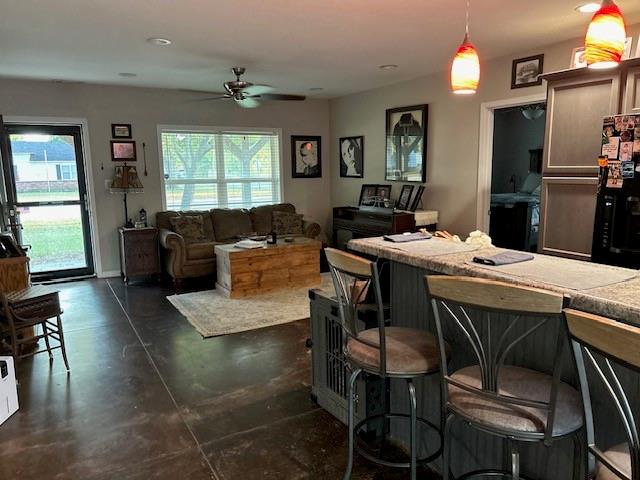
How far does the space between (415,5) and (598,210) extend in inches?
72.1

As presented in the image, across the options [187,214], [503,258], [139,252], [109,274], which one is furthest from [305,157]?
[503,258]

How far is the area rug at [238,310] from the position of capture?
4.20 meters

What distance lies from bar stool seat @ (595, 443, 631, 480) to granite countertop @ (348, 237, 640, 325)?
0.34 m

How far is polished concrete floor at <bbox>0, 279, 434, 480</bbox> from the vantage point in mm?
2242

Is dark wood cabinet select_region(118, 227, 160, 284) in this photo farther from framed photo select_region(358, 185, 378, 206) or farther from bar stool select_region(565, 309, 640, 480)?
bar stool select_region(565, 309, 640, 480)

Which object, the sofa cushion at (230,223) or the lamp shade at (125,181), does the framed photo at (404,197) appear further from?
the lamp shade at (125,181)

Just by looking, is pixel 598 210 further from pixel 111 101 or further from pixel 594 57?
pixel 111 101

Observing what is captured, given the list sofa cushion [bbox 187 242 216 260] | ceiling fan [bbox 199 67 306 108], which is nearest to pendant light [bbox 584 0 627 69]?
ceiling fan [bbox 199 67 306 108]

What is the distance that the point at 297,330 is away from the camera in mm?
4055

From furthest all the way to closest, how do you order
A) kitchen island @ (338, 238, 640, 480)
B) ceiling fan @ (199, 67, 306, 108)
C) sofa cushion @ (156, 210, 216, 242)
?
sofa cushion @ (156, 210, 216, 242) → ceiling fan @ (199, 67, 306, 108) → kitchen island @ (338, 238, 640, 480)

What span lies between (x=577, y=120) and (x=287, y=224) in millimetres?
4261

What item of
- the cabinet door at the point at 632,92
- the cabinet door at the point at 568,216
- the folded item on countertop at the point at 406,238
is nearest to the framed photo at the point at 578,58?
the cabinet door at the point at 632,92

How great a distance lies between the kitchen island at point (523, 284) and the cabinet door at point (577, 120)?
1586 millimetres

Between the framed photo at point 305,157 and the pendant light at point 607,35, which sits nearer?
the pendant light at point 607,35
